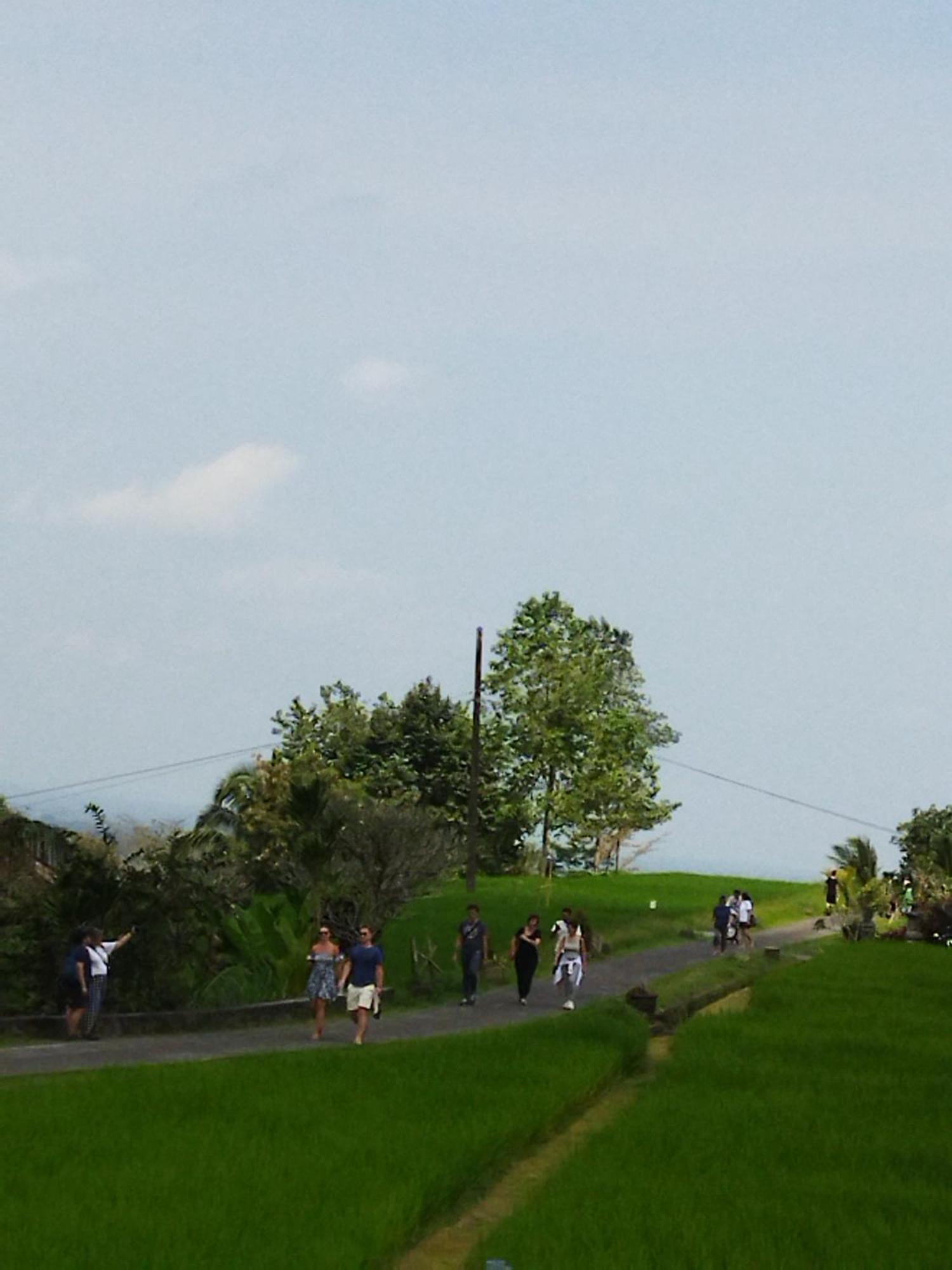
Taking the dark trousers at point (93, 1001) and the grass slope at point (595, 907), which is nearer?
the dark trousers at point (93, 1001)

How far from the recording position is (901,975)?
148ft

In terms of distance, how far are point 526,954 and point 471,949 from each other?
65.2 inches

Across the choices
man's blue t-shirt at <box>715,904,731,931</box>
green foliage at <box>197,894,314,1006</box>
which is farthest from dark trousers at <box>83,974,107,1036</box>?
man's blue t-shirt at <box>715,904,731,931</box>

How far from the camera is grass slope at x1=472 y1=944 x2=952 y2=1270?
1402 cm

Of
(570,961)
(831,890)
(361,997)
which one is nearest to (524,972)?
(570,961)

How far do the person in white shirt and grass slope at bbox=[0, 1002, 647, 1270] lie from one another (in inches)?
164

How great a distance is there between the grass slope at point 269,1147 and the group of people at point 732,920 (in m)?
25.8

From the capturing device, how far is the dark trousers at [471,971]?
3581 cm

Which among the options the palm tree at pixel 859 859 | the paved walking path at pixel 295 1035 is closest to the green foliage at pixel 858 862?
the palm tree at pixel 859 859

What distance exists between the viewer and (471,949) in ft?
117

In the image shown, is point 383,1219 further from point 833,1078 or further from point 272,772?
point 272,772

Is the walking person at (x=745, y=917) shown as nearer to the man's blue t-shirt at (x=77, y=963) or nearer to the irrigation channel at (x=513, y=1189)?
the irrigation channel at (x=513, y=1189)

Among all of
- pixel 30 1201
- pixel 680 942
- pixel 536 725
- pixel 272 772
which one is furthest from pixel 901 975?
pixel 536 725

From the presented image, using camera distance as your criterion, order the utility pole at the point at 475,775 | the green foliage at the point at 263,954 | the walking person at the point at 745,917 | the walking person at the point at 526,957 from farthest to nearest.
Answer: the utility pole at the point at 475,775, the walking person at the point at 745,917, the walking person at the point at 526,957, the green foliage at the point at 263,954
